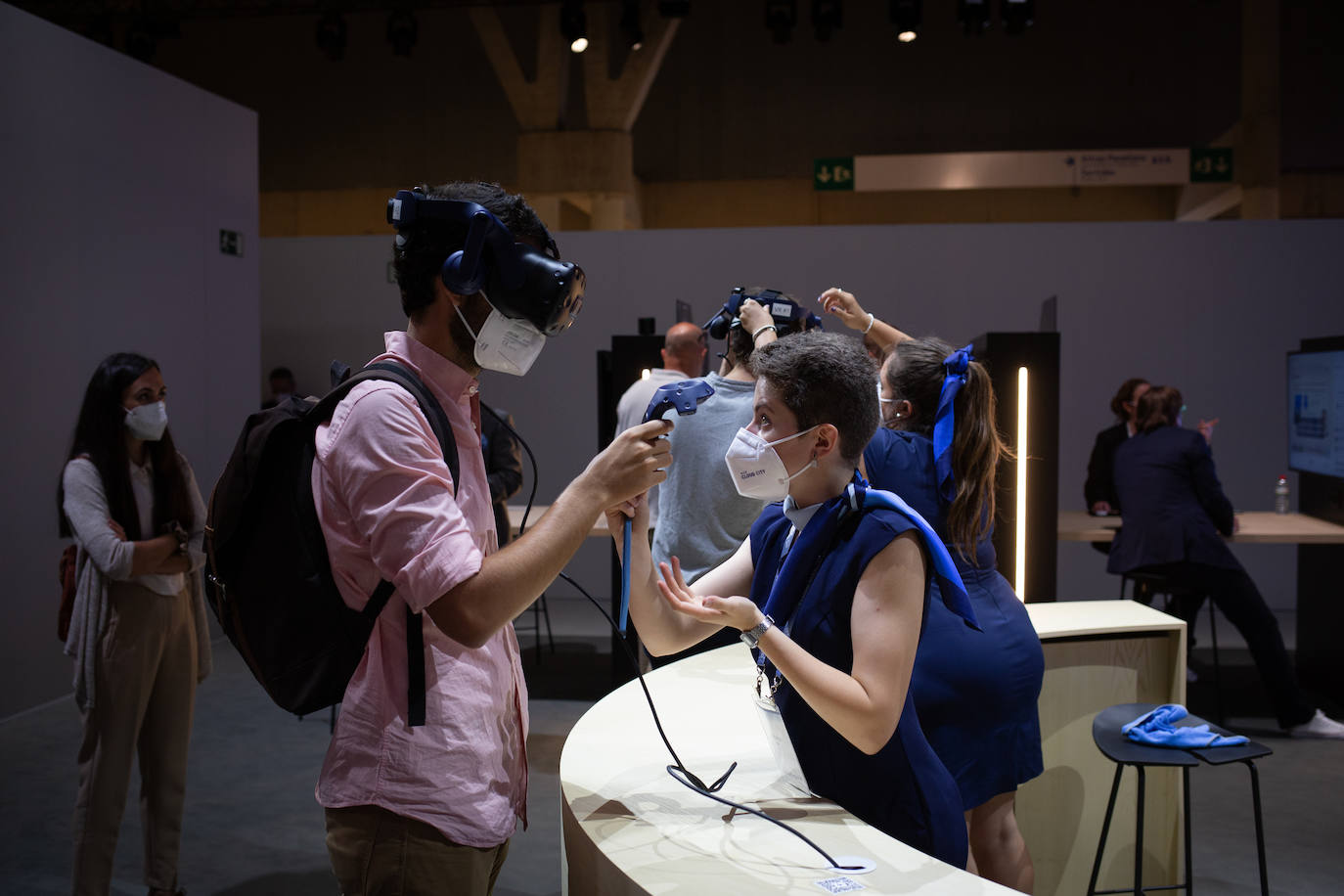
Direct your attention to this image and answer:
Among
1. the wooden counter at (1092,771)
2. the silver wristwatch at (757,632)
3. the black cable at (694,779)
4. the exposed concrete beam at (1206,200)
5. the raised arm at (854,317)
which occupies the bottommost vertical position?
the wooden counter at (1092,771)

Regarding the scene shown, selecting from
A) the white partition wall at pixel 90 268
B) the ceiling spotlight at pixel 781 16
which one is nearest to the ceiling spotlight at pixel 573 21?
the ceiling spotlight at pixel 781 16

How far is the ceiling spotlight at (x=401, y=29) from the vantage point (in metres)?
9.34

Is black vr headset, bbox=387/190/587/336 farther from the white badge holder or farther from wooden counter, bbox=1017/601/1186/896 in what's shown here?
wooden counter, bbox=1017/601/1186/896

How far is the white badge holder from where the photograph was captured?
64.6 inches

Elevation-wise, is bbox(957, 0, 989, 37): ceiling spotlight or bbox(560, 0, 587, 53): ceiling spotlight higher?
bbox(560, 0, 587, 53): ceiling spotlight

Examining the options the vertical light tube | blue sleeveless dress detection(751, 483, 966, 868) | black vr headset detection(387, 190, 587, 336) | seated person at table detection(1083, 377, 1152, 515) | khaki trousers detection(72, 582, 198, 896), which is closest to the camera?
black vr headset detection(387, 190, 587, 336)

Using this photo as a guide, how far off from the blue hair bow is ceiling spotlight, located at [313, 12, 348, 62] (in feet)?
28.1

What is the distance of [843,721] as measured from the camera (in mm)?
1480

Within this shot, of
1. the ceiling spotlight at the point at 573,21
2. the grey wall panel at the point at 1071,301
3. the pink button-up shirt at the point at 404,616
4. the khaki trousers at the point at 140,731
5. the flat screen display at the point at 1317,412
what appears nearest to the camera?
the pink button-up shirt at the point at 404,616

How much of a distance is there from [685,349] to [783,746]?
2.93 m

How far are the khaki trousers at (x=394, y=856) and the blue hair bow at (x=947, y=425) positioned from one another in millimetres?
1483

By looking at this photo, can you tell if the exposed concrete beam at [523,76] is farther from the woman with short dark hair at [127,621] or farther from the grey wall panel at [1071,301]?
the woman with short dark hair at [127,621]

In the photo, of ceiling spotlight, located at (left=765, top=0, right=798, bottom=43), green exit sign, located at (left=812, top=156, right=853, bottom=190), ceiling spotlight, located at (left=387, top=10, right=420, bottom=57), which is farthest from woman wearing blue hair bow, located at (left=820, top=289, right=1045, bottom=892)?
ceiling spotlight, located at (left=387, top=10, right=420, bottom=57)

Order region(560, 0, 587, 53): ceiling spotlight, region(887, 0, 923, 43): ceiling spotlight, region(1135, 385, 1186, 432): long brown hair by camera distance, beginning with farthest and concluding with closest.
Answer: region(560, 0, 587, 53): ceiling spotlight, region(887, 0, 923, 43): ceiling spotlight, region(1135, 385, 1186, 432): long brown hair
